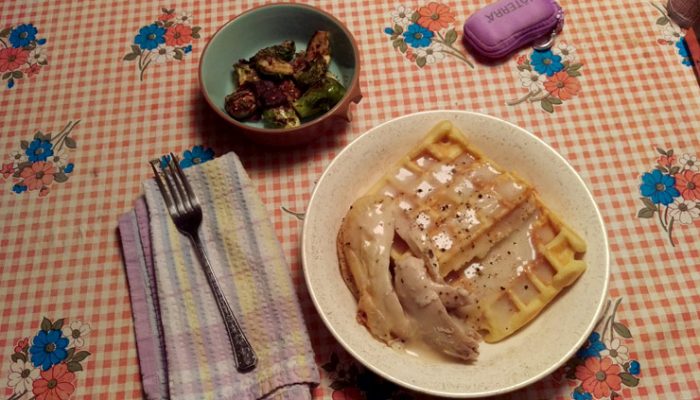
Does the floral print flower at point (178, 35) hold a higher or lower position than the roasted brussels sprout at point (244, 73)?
lower

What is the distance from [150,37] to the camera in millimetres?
1577

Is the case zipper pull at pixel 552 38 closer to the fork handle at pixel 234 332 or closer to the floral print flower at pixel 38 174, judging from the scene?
the fork handle at pixel 234 332

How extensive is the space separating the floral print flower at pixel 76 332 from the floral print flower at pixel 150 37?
0.74 m

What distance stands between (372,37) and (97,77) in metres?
0.72

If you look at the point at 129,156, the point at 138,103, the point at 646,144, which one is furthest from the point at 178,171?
the point at 646,144

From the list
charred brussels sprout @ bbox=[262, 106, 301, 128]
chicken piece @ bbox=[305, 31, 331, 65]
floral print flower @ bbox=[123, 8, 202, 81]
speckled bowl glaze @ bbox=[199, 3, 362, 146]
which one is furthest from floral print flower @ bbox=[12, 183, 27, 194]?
chicken piece @ bbox=[305, 31, 331, 65]

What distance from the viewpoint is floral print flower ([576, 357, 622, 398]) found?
1.12 meters

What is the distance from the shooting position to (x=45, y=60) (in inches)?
61.6

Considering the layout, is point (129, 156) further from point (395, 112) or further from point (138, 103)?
point (395, 112)

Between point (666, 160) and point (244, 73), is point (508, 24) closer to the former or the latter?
point (666, 160)

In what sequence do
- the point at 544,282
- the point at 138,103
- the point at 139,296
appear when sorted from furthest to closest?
the point at 138,103 → the point at 139,296 → the point at 544,282

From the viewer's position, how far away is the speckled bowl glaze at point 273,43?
4.23 feet

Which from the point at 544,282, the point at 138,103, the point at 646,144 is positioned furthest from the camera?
the point at 138,103

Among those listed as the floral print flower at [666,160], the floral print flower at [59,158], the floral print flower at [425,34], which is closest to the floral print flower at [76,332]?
the floral print flower at [59,158]
